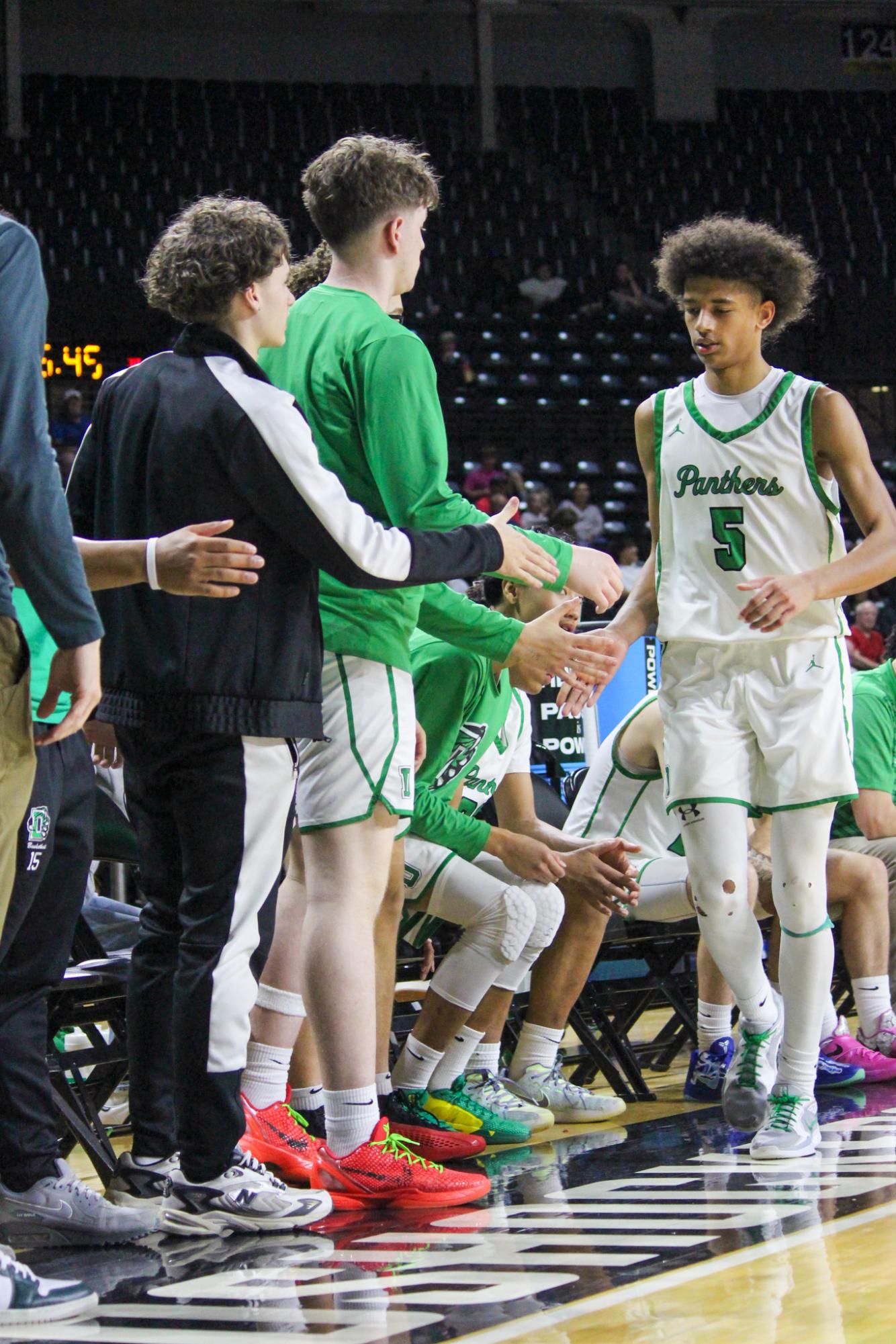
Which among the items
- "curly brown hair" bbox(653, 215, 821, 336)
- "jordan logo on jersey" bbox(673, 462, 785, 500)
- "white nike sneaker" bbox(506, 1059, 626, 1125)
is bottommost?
"white nike sneaker" bbox(506, 1059, 626, 1125)

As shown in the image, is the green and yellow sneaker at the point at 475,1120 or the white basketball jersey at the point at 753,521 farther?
the green and yellow sneaker at the point at 475,1120

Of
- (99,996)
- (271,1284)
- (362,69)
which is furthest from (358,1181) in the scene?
(362,69)

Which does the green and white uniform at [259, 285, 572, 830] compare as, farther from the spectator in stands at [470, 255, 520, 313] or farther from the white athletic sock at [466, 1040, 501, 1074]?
the spectator in stands at [470, 255, 520, 313]

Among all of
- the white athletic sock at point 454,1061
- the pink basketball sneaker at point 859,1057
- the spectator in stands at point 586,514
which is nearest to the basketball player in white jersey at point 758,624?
the white athletic sock at point 454,1061

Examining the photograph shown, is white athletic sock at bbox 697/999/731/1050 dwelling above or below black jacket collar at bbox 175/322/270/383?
below

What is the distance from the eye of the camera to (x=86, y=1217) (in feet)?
8.06

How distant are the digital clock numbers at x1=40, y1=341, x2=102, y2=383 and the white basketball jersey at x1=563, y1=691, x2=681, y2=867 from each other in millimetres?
10114

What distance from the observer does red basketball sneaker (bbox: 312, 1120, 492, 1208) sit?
272cm

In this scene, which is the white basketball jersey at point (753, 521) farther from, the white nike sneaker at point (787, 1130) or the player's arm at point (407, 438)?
the white nike sneaker at point (787, 1130)

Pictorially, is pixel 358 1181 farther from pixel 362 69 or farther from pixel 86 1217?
pixel 362 69

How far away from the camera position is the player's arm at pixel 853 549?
3.15m

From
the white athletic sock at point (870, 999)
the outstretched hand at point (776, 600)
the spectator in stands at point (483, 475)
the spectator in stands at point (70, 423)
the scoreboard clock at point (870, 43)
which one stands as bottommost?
the white athletic sock at point (870, 999)

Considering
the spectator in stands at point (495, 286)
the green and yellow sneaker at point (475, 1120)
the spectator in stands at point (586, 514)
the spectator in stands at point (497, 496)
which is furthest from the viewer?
the spectator in stands at point (495, 286)

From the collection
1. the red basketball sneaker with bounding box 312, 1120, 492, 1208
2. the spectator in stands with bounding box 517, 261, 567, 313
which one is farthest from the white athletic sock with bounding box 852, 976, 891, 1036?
the spectator in stands with bounding box 517, 261, 567, 313
